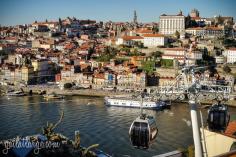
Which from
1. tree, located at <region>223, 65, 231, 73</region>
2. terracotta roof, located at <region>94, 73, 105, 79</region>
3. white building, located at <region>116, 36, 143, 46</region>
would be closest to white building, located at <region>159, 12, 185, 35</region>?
white building, located at <region>116, 36, 143, 46</region>

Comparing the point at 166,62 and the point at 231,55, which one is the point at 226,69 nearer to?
the point at 231,55

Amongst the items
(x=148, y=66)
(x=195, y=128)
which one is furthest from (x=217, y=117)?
(x=148, y=66)

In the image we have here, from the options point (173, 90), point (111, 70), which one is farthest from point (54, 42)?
point (173, 90)

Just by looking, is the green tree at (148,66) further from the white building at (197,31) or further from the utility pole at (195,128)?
the utility pole at (195,128)

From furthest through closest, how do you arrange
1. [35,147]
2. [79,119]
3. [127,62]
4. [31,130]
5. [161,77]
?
1. [127,62]
2. [161,77]
3. [79,119]
4. [31,130]
5. [35,147]

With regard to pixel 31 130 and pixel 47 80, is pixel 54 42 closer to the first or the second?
pixel 47 80

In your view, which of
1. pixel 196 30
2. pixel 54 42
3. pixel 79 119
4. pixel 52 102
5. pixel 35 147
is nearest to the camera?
pixel 35 147
